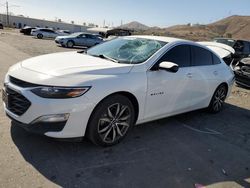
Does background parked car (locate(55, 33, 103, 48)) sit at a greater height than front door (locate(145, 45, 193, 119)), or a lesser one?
greater

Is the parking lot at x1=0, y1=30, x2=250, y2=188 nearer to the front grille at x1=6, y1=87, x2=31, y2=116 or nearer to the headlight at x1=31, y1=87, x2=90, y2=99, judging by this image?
the front grille at x1=6, y1=87, x2=31, y2=116

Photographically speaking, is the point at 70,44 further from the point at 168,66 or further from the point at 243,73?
the point at 168,66

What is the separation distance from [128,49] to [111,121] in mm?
1444

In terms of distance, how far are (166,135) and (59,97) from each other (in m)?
2.18

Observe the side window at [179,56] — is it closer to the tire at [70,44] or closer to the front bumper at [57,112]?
the front bumper at [57,112]

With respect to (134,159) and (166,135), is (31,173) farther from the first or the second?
(166,135)

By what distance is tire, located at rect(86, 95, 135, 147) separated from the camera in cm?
396

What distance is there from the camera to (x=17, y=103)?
3865 mm

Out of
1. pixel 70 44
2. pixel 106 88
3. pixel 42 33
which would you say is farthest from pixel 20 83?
pixel 42 33

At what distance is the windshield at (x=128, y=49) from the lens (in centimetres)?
470

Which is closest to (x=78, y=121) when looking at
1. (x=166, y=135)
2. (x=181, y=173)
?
(x=181, y=173)

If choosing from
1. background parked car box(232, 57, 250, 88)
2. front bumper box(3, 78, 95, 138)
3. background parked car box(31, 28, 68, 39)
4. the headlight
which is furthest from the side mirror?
background parked car box(31, 28, 68, 39)

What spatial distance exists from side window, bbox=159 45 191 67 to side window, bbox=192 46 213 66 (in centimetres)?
20

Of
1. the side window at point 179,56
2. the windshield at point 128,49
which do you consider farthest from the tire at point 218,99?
the windshield at point 128,49
